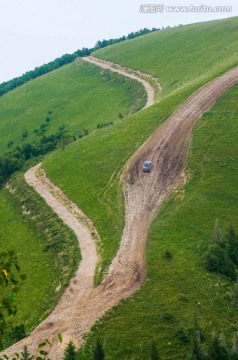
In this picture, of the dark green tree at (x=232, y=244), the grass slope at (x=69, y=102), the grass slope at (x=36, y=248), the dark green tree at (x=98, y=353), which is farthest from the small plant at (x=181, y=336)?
the grass slope at (x=69, y=102)

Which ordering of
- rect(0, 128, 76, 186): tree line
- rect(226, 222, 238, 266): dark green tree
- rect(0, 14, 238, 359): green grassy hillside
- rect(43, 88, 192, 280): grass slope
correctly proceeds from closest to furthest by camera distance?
rect(0, 14, 238, 359): green grassy hillside → rect(226, 222, 238, 266): dark green tree → rect(43, 88, 192, 280): grass slope → rect(0, 128, 76, 186): tree line

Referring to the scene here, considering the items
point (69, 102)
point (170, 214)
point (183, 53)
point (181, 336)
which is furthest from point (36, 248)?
point (183, 53)

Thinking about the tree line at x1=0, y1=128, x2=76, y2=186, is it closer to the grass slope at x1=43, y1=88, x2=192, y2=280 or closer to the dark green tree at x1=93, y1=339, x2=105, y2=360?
the grass slope at x1=43, y1=88, x2=192, y2=280

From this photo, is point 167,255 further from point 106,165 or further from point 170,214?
point 106,165

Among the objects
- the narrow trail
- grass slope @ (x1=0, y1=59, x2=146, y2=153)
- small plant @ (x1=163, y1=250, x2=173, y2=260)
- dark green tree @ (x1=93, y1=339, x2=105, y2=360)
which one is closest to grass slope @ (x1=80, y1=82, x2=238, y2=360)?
small plant @ (x1=163, y1=250, x2=173, y2=260)

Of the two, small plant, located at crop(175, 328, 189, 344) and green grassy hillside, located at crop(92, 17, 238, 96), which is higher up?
green grassy hillside, located at crop(92, 17, 238, 96)

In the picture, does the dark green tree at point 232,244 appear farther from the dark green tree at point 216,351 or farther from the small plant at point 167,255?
the dark green tree at point 216,351
